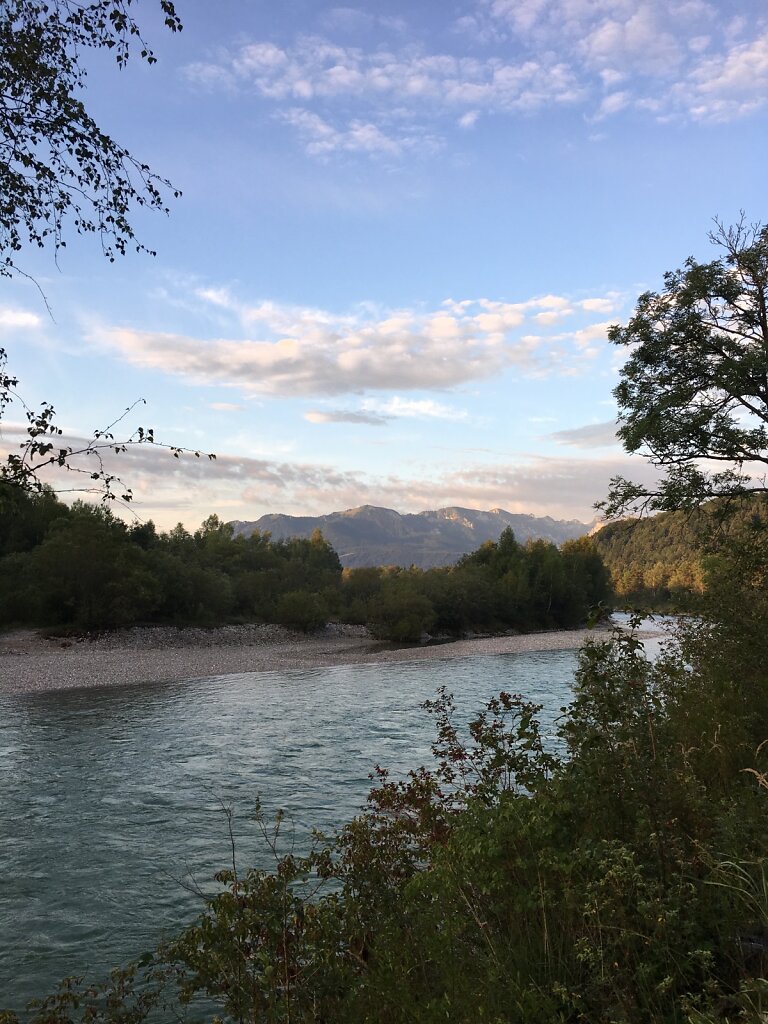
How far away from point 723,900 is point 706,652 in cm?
1080

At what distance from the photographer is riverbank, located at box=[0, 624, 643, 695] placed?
43188mm

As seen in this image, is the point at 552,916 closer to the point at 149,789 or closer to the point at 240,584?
the point at 149,789

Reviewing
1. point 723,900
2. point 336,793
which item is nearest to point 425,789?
point 723,900

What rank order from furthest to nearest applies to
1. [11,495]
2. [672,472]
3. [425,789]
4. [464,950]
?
[672,472], [425,789], [464,950], [11,495]

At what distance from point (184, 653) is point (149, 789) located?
4322 centimetres

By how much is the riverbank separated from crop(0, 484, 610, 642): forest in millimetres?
3486

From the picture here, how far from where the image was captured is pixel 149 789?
696 inches

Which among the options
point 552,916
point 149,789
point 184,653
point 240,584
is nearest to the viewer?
point 552,916

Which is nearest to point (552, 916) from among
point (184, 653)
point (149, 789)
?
point (149, 789)

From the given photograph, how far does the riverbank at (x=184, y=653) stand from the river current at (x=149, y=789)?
620cm

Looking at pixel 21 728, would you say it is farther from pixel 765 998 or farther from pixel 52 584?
pixel 52 584

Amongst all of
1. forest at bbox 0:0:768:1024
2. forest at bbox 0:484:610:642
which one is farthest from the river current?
forest at bbox 0:484:610:642

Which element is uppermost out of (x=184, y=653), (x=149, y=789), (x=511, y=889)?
(x=511, y=889)

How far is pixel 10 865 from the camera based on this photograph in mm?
12602
